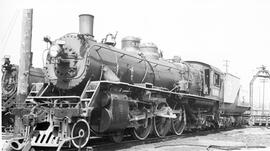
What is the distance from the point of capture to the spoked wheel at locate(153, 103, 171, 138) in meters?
12.8

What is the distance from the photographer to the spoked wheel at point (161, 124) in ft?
41.9

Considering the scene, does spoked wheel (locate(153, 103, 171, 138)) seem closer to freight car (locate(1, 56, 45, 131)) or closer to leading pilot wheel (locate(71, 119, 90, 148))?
leading pilot wheel (locate(71, 119, 90, 148))

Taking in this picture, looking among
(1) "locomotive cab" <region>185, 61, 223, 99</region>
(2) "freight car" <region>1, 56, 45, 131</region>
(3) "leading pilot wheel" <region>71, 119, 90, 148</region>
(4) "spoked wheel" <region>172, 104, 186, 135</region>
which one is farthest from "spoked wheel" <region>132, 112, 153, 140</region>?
(2) "freight car" <region>1, 56, 45, 131</region>

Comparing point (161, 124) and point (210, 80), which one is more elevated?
point (210, 80)

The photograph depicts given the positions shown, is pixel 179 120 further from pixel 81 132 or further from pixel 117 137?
pixel 81 132

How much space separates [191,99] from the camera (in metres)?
Answer: 15.3

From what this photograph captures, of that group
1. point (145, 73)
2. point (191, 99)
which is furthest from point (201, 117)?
point (145, 73)

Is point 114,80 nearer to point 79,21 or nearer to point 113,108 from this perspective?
point 113,108

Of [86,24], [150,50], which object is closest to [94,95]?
[86,24]

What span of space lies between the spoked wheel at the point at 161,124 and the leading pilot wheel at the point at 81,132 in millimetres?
4032

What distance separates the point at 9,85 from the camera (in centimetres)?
1705

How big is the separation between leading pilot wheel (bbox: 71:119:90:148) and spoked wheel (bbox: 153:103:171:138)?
13.2 ft

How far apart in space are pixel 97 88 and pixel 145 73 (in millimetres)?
3483

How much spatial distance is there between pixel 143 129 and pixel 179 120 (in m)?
3.12
